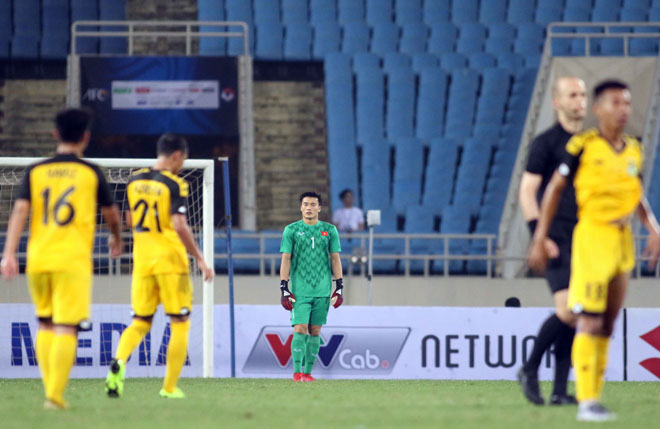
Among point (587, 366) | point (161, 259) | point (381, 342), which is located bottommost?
point (381, 342)

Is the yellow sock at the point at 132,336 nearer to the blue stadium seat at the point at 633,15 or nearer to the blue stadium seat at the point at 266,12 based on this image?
the blue stadium seat at the point at 266,12

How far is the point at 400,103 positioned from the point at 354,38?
1.81m

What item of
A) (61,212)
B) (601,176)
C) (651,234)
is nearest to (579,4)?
(651,234)

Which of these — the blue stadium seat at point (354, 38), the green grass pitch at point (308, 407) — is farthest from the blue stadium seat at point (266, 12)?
the green grass pitch at point (308, 407)

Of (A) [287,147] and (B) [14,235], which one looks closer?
(B) [14,235]

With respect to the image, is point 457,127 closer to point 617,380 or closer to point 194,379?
point 617,380

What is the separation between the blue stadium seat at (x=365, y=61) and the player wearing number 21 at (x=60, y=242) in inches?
550

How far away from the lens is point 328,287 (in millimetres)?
10750

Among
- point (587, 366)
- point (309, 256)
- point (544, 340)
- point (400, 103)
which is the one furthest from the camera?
point (400, 103)

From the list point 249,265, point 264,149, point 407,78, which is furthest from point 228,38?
point 249,265

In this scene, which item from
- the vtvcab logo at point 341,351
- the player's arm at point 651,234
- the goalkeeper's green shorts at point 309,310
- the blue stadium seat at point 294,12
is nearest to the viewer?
the player's arm at point 651,234

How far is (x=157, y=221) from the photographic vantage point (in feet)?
25.4

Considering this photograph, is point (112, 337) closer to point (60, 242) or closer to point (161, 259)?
point (161, 259)

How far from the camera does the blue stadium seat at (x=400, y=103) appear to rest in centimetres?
1961
